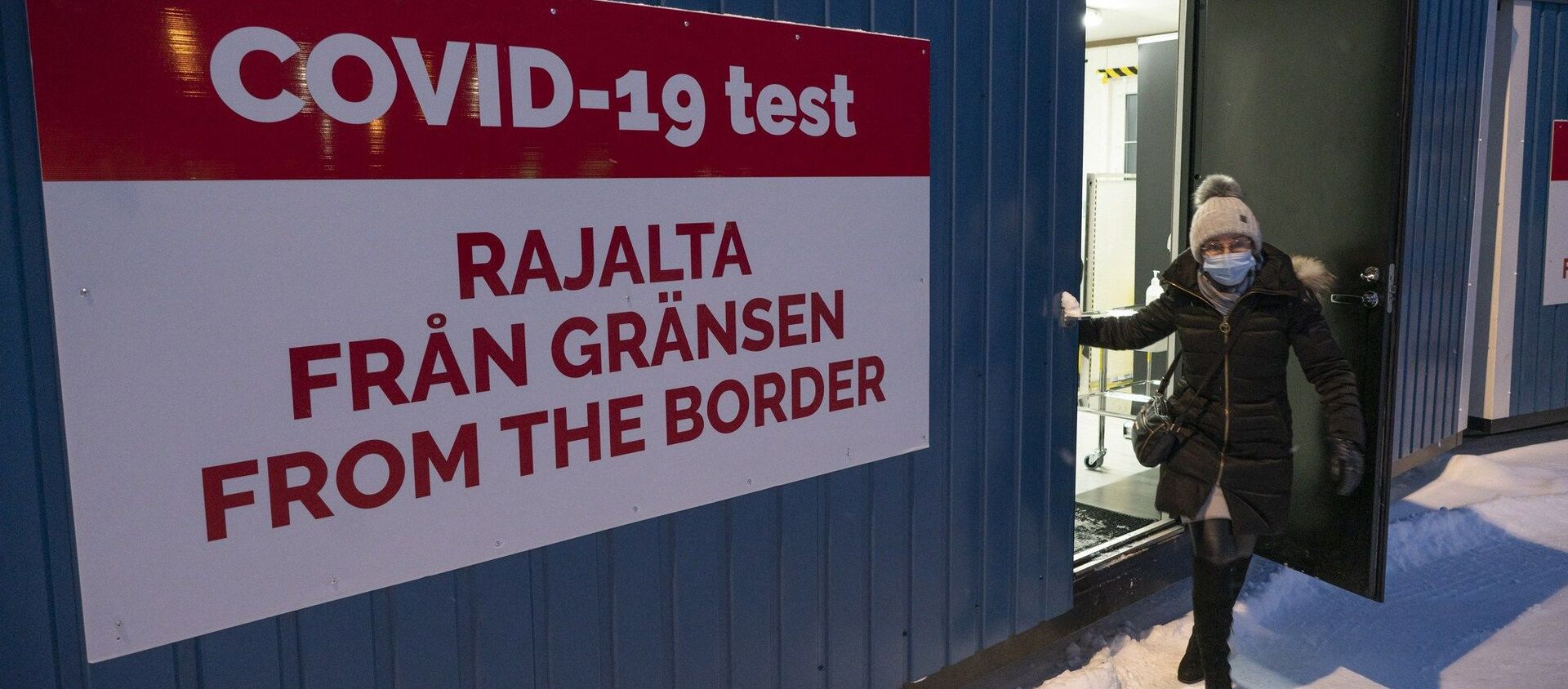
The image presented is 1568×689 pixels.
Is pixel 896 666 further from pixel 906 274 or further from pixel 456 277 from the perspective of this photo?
pixel 456 277

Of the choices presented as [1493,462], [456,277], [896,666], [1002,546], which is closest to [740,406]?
[456,277]

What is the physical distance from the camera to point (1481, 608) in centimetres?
401

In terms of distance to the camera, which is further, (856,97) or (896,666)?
(896,666)

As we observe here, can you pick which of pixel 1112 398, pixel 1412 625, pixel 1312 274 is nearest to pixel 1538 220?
pixel 1112 398

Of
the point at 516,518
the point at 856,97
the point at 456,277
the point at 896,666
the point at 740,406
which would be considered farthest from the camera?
the point at 896,666

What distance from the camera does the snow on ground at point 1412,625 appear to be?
136 inches

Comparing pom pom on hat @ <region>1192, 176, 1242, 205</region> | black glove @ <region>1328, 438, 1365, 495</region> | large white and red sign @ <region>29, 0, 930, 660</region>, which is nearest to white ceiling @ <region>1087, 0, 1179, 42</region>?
pom pom on hat @ <region>1192, 176, 1242, 205</region>

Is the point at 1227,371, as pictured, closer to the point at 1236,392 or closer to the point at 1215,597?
the point at 1236,392

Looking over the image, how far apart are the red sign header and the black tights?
4.95 ft

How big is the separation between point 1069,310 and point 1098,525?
1476 mm

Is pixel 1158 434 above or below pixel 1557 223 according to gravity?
below

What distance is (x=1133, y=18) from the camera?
580cm

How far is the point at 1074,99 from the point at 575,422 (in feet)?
6.66

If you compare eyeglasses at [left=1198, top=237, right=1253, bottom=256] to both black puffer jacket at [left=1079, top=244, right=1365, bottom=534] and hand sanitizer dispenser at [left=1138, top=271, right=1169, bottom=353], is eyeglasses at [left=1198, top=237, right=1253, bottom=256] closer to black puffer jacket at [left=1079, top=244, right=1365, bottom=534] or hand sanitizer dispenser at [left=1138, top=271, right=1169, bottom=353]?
black puffer jacket at [left=1079, top=244, right=1365, bottom=534]
